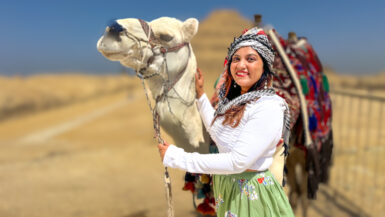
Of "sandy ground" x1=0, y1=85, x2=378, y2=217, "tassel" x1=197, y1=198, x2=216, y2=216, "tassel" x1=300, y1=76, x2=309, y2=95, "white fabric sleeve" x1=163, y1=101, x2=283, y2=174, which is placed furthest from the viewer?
"sandy ground" x1=0, y1=85, x2=378, y2=217

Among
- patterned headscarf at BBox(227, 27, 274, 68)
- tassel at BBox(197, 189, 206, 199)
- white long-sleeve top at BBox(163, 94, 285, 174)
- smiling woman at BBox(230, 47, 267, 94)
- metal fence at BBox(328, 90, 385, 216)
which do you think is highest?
patterned headscarf at BBox(227, 27, 274, 68)

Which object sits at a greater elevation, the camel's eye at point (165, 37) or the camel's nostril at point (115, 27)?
the camel's nostril at point (115, 27)

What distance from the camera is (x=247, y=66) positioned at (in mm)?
1366

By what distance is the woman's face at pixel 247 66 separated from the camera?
1.36 m

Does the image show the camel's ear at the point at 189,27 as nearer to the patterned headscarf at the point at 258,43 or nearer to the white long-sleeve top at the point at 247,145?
the patterned headscarf at the point at 258,43

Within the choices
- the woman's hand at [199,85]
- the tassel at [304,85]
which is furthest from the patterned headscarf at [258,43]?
the tassel at [304,85]

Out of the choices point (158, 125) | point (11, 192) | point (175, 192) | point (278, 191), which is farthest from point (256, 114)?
point (11, 192)

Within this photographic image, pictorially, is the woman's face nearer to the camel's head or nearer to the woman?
the woman

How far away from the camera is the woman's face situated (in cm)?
136

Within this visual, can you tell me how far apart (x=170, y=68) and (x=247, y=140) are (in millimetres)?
767

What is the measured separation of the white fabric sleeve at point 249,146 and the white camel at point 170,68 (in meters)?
0.51

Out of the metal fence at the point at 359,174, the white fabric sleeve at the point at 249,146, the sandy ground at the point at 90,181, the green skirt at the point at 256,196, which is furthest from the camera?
the metal fence at the point at 359,174

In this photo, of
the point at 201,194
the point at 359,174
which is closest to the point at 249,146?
the point at 201,194

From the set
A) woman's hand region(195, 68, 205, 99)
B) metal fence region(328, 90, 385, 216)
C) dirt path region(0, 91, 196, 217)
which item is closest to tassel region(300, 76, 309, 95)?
woman's hand region(195, 68, 205, 99)
